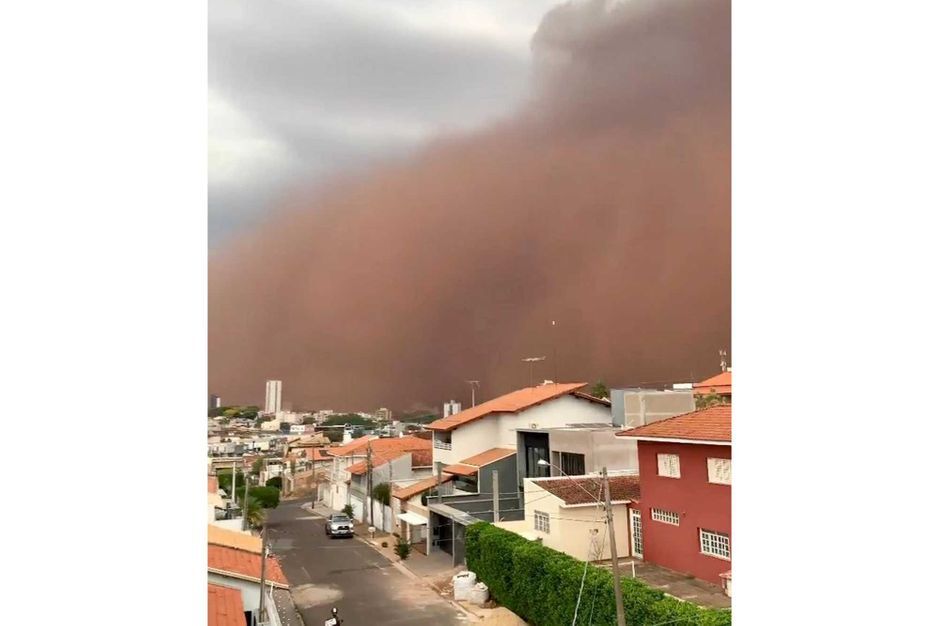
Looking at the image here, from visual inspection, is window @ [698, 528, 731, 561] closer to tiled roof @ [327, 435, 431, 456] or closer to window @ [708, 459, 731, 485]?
window @ [708, 459, 731, 485]

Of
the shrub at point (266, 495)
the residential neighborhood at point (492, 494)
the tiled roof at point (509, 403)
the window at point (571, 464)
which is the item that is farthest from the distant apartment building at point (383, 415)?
Result: the window at point (571, 464)

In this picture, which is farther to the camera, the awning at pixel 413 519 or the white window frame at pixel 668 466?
the awning at pixel 413 519

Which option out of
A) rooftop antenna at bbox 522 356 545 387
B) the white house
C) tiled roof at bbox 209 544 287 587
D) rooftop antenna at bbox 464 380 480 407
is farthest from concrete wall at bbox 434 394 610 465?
tiled roof at bbox 209 544 287 587

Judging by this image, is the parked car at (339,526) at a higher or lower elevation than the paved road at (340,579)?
higher

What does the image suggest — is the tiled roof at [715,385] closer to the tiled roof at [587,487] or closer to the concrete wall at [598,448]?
the concrete wall at [598,448]
